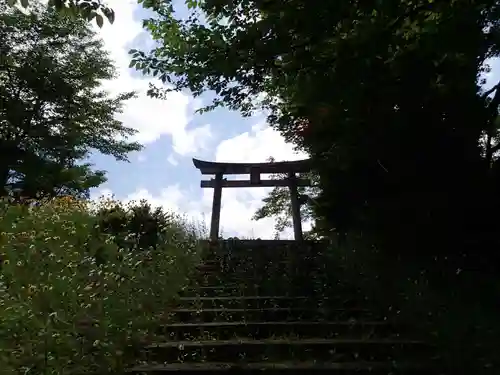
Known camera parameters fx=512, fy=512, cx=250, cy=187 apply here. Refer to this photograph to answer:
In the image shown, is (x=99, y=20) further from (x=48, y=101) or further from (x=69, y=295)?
(x=48, y=101)

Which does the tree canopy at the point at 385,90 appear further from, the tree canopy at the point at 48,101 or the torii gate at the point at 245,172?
the tree canopy at the point at 48,101

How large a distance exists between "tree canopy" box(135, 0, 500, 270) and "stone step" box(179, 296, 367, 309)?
212 cm

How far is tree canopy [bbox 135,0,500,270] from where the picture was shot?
530 cm

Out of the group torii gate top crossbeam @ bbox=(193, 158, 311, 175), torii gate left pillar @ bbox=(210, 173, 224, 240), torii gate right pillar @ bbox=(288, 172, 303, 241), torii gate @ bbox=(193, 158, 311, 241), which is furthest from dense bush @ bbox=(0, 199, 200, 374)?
torii gate top crossbeam @ bbox=(193, 158, 311, 175)

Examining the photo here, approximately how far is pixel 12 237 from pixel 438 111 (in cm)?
631

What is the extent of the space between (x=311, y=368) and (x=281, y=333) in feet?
3.70

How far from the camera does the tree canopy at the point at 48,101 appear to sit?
18.7 metres

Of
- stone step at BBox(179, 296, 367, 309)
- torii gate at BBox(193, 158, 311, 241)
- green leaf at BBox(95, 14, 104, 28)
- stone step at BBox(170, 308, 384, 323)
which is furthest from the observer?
torii gate at BBox(193, 158, 311, 241)

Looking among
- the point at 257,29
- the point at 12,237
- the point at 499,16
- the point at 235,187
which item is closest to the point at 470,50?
the point at 499,16

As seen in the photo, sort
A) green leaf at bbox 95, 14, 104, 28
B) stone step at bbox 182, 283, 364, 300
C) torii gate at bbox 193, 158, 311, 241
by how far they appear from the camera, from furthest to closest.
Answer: torii gate at bbox 193, 158, 311, 241 < stone step at bbox 182, 283, 364, 300 < green leaf at bbox 95, 14, 104, 28

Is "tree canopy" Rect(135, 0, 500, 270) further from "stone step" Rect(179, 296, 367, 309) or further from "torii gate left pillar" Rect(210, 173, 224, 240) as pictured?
"torii gate left pillar" Rect(210, 173, 224, 240)

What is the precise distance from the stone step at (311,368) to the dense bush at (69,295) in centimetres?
39

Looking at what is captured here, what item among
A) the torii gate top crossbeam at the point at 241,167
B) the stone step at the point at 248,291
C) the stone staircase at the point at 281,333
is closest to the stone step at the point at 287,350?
the stone staircase at the point at 281,333

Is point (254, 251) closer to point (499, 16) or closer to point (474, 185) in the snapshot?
point (474, 185)
